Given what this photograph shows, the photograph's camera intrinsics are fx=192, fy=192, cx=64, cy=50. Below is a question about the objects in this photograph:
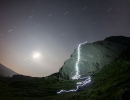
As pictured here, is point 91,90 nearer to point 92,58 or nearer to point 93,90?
point 93,90

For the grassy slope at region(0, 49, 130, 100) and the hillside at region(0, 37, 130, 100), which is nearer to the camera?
the grassy slope at region(0, 49, 130, 100)

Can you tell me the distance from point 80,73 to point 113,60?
12.3m

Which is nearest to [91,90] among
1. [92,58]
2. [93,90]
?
[93,90]

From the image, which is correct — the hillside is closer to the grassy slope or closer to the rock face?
the grassy slope

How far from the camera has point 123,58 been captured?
2315 inches

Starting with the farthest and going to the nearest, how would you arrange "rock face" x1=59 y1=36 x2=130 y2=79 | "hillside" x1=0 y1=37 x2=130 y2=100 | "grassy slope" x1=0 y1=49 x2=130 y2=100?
"rock face" x1=59 y1=36 x2=130 y2=79 < "hillside" x1=0 y1=37 x2=130 y2=100 < "grassy slope" x1=0 y1=49 x2=130 y2=100

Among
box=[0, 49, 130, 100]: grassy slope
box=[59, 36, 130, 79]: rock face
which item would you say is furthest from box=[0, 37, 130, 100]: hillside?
box=[59, 36, 130, 79]: rock face

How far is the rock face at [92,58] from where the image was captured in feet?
197

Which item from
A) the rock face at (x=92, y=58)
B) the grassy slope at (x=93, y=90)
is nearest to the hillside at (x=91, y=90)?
the grassy slope at (x=93, y=90)

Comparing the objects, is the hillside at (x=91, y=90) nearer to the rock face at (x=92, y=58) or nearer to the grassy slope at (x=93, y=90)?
the grassy slope at (x=93, y=90)

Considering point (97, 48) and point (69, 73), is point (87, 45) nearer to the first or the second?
point (97, 48)

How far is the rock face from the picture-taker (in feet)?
197

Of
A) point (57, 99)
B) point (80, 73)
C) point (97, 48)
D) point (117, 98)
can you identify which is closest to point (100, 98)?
point (117, 98)

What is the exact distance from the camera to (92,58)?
63406 mm
